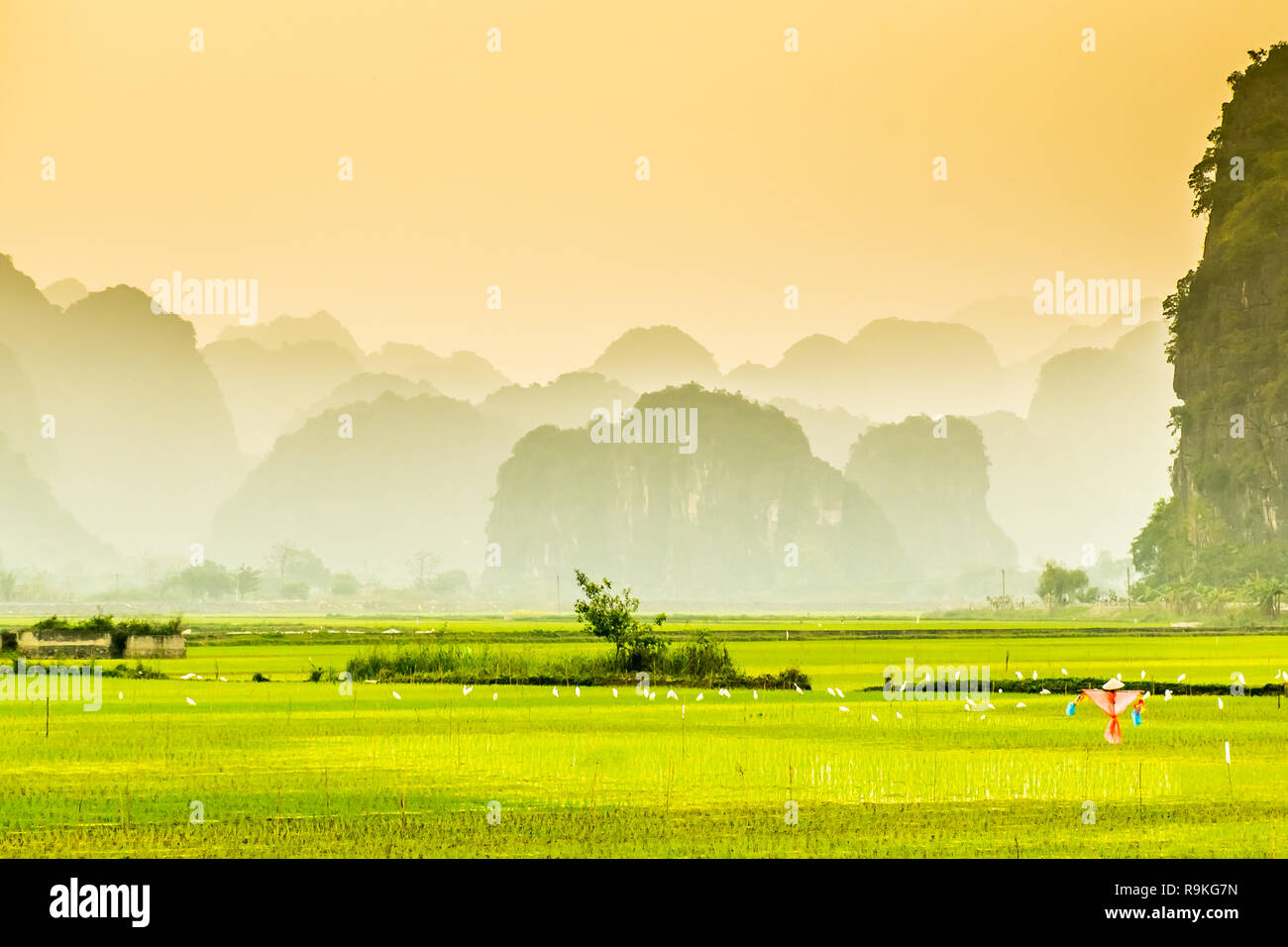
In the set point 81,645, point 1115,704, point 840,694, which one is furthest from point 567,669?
point 1115,704

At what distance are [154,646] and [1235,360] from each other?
2757 inches

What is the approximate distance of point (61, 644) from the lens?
4341cm

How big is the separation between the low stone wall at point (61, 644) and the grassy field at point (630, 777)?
1224 cm

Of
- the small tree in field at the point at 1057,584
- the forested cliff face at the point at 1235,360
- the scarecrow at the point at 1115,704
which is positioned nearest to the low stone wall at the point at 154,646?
the scarecrow at the point at 1115,704

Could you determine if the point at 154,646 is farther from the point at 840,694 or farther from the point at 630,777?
the point at 630,777

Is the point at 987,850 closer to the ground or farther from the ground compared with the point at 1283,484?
closer to the ground

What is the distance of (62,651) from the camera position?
1709 inches

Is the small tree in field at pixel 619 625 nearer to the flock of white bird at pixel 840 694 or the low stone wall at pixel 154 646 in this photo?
the flock of white bird at pixel 840 694

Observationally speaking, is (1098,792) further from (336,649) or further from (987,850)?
(336,649)

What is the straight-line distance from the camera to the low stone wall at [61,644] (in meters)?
42.8
